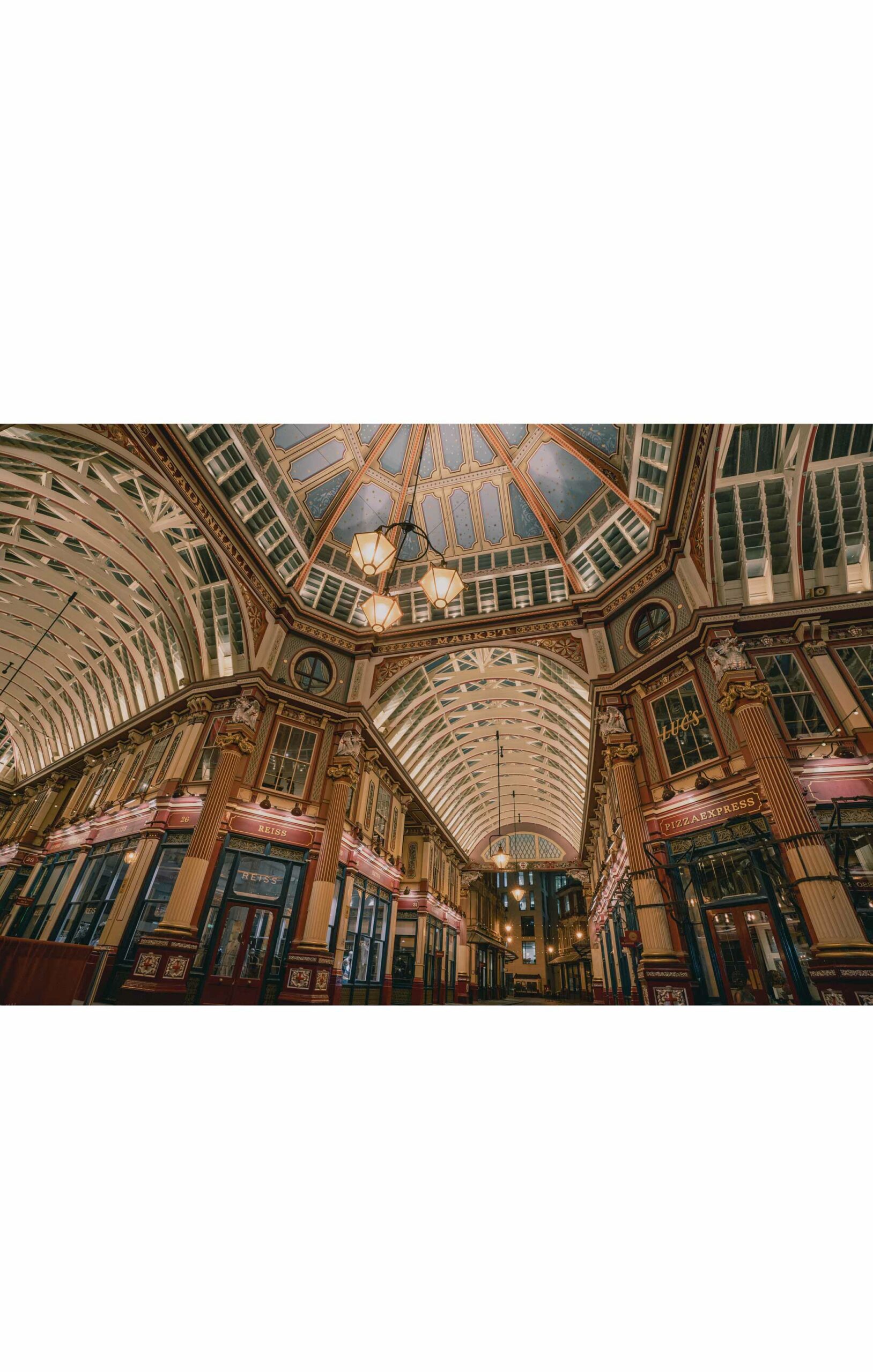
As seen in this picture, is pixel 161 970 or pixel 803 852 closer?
pixel 803 852

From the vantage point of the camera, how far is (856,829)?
9.28 meters

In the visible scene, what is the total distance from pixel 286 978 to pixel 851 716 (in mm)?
13959

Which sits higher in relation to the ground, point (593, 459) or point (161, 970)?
point (593, 459)

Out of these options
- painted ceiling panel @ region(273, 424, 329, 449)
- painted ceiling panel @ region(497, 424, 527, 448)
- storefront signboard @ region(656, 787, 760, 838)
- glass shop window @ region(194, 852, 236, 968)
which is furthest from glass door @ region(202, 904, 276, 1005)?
painted ceiling panel @ region(497, 424, 527, 448)

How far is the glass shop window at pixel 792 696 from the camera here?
10.5 metres

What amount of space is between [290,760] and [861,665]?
14.8 m

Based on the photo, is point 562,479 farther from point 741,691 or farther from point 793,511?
point 741,691

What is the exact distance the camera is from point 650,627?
1395cm

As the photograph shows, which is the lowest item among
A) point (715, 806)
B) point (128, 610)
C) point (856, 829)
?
point (856, 829)

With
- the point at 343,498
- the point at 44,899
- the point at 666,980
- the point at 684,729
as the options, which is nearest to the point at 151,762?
the point at 44,899

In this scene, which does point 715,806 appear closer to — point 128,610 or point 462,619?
point 462,619
